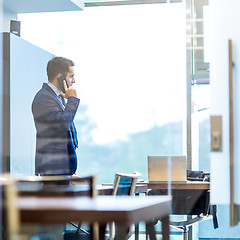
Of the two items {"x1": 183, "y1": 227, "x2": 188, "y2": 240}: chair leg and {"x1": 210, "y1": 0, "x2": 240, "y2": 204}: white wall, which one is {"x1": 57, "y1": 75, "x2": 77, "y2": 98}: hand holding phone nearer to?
{"x1": 183, "y1": 227, "x2": 188, "y2": 240}: chair leg

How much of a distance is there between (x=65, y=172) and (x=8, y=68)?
1.19 metres

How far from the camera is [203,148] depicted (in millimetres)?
5754

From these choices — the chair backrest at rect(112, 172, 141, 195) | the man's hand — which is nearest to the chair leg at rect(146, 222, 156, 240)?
the chair backrest at rect(112, 172, 141, 195)

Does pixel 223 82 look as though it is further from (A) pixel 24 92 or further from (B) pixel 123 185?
(A) pixel 24 92

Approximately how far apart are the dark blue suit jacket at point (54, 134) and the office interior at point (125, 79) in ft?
0.34

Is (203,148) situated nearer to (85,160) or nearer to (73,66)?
(85,160)

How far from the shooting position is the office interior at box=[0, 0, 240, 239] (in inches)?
230

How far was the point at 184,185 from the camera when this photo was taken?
19.2 ft

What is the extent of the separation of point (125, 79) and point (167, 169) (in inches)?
37.0

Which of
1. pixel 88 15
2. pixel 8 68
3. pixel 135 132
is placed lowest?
pixel 135 132

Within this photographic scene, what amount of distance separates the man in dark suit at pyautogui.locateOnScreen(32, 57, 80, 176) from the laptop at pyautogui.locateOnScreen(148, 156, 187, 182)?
750 mm

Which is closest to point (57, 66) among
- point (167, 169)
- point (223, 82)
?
point (167, 169)

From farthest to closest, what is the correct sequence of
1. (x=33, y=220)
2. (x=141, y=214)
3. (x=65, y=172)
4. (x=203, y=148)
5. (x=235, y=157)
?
(x=65, y=172) → (x=203, y=148) → (x=235, y=157) → (x=141, y=214) → (x=33, y=220)

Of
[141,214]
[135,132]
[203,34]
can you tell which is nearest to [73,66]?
[135,132]
